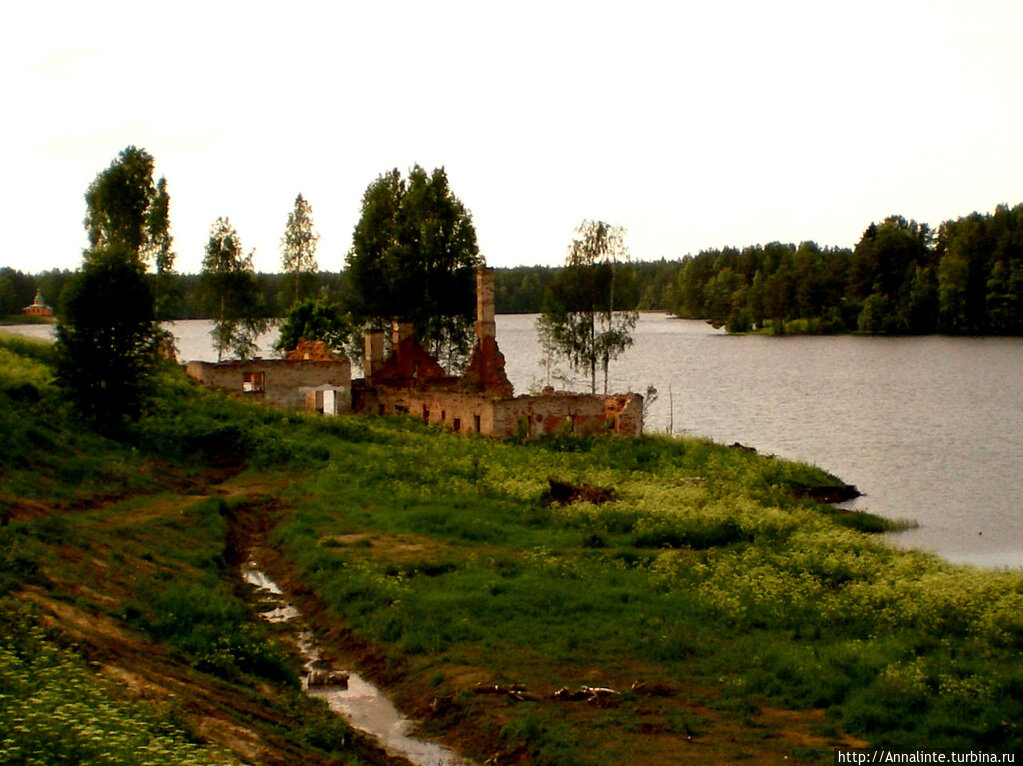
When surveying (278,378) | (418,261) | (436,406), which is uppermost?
(418,261)

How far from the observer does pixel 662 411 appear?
62094 mm

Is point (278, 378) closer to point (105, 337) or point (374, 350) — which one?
point (374, 350)

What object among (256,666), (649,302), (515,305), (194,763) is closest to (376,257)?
(256,666)

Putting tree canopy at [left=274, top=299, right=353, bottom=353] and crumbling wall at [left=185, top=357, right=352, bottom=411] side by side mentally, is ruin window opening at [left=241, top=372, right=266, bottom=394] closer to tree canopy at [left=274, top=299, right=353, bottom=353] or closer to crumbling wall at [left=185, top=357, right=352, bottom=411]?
crumbling wall at [left=185, top=357, right=352, bottom=411]

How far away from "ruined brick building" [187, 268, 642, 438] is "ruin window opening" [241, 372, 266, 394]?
0.05 feet

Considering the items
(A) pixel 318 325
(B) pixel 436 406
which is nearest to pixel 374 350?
(B) pixel 436 406

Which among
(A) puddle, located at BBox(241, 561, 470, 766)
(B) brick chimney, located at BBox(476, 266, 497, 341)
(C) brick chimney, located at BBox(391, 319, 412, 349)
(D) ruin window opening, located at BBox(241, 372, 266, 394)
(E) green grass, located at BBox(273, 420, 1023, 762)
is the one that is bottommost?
(A) puddle, located at BBox(241, 561, 470, 766)

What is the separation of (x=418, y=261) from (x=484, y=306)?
955cm

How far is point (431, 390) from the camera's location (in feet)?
133

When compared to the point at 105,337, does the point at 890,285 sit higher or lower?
higher

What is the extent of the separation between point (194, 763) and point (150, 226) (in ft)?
149

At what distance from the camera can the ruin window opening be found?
4225cm

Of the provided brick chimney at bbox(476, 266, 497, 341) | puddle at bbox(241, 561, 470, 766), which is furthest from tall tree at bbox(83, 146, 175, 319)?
puddle at bbox(241, 561, 470, 766)

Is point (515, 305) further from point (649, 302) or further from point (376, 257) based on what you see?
point (376, 257)
